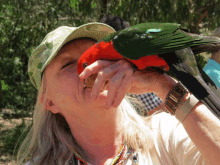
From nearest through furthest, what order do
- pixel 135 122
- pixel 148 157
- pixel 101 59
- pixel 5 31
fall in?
pixel 101 59
pixel 148 157
pixel 135 122
pixel 5 31

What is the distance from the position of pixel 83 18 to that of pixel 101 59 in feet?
13.1

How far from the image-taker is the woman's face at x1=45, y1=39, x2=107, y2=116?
63.9 inches

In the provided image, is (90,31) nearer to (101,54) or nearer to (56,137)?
(101,54)

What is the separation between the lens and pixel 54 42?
174cm

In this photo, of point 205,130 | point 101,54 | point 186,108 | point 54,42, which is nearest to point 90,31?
point 54,42

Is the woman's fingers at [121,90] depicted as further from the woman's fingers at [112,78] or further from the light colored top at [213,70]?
the light colored top at [213,70]

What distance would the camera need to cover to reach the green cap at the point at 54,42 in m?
1.70

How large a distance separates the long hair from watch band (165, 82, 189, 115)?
551mm

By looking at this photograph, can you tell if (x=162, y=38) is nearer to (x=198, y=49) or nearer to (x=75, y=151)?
(x=198, y=49)

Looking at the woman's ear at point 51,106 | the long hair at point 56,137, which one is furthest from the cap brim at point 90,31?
the long hair at point 56,137

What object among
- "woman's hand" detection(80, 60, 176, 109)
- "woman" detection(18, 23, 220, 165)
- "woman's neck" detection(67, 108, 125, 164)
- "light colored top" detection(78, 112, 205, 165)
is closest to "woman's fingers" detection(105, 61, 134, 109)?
"woman's hand" detection(80, 60, 176, 109)

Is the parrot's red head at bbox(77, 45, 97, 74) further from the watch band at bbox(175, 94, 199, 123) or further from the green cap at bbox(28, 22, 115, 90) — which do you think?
the watch band at bbox(175, 94, 199, 123)

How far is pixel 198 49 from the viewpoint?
121cm

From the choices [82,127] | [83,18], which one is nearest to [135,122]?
[82,127]
